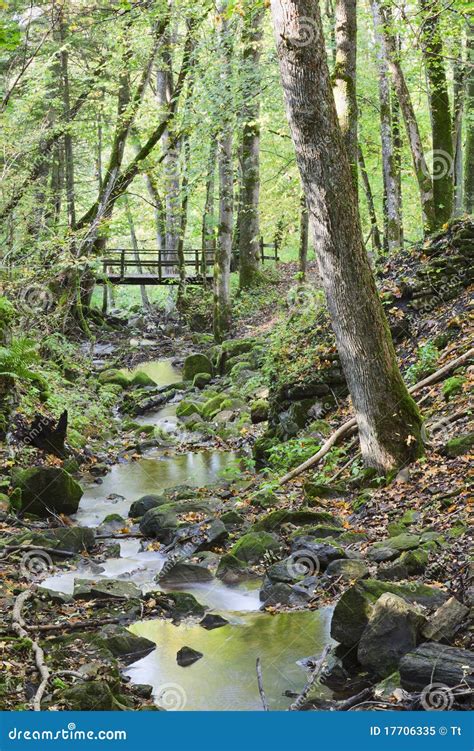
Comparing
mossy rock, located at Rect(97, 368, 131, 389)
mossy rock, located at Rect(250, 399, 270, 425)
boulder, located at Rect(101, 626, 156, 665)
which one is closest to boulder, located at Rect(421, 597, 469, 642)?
boulder, located at Rect(101, 626, 156, 665)

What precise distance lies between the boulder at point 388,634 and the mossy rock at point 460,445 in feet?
10.3

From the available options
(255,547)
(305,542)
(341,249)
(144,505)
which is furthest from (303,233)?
(305,542)

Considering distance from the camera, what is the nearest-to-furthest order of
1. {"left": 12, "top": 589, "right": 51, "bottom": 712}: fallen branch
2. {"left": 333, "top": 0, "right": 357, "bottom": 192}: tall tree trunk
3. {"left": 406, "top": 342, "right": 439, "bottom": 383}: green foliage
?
1. {"left": 12, "top": 589, "right": 51, "bottom": 712}: fallen branch
2. {"left": 406, "top": 342, "right": 439, "bottom": 383}: green foliage
3. {"left": 333, "top": 0, "right": 357, "bottom": 192}: tall tree trunk

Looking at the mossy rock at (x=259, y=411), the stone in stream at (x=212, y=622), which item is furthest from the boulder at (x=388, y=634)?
the mossy rock at (x=259, y=411)

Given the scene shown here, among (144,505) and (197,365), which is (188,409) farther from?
(144,505)

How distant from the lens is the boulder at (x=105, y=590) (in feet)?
21.7

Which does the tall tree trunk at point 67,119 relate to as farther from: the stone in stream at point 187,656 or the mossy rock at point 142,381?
the stone in stream at point 187,656

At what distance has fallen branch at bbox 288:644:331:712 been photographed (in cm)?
473

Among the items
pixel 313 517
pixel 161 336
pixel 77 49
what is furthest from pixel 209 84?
pixel 313 517

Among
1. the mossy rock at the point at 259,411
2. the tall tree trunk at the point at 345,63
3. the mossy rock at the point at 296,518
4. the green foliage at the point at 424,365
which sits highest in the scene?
the tall tree trunk at the point at 345,63

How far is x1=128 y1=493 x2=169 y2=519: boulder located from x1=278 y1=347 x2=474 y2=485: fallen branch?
161cm

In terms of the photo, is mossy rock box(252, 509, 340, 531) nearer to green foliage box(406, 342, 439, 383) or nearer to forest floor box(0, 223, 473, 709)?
forest floor box(0, 223, 473, 709)

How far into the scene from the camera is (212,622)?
632 cm

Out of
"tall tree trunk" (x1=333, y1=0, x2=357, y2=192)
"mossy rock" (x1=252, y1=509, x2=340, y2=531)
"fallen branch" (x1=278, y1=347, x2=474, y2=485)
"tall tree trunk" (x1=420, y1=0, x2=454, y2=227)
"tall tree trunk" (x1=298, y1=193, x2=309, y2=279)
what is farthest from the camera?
"tall tree trunk" (x1=298, y1=193, x2=309, y2=279)
